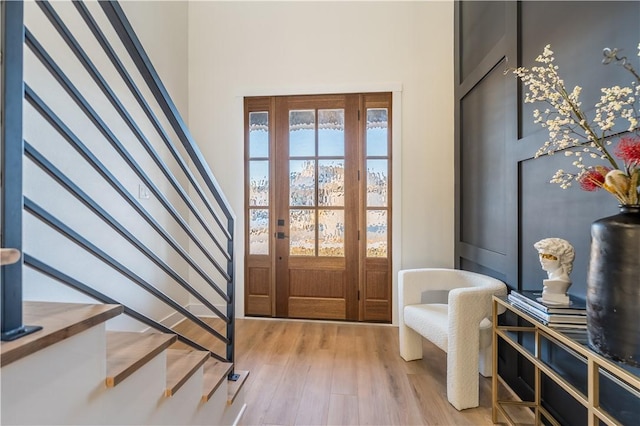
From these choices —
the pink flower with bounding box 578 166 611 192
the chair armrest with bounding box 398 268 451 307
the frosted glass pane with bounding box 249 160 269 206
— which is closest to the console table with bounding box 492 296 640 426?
the pink flower with bounding box 578 166 611 192

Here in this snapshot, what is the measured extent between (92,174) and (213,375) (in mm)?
1607

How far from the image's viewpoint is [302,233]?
3.20 m

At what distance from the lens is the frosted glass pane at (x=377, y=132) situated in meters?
3.11

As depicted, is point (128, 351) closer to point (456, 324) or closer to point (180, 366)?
point (180, 366)

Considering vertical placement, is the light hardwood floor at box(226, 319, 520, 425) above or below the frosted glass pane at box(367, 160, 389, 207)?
below

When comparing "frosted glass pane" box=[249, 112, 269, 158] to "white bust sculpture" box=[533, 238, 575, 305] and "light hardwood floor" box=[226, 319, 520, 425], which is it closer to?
"light hardwood floor" box=[226, 319, 520, 425]

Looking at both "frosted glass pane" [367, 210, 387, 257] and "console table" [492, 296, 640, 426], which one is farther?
"frosted glass pane" [367, 210, 387, 257]

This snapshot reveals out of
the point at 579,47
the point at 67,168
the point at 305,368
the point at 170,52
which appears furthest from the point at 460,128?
the point at 67,168

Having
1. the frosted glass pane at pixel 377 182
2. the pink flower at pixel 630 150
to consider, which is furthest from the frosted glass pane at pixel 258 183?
the pink flower at pixel 630 150

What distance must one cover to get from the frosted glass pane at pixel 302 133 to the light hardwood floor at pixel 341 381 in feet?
5.97

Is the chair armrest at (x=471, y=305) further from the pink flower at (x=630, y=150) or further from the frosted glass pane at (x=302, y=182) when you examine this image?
the frosted glass pane at (x=302, y=182)

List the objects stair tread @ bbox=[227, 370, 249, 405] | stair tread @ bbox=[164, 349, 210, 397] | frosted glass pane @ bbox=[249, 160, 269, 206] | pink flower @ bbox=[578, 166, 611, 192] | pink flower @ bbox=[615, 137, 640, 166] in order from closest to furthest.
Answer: pink flower @ bbox=[615, 137, 640, 166] → pink flower @ bbox=[578, 166, 611, 192] → stair tread @ bbox=[164, 349, 210, 397] → stair tread @ bbox=[227, 370, 249, 405] → frosted glass pane @ bbox=[249, 160, 269, 206]

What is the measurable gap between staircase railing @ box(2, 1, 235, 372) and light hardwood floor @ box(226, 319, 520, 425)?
500 millimetres

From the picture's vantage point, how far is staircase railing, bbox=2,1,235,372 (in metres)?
0.64
